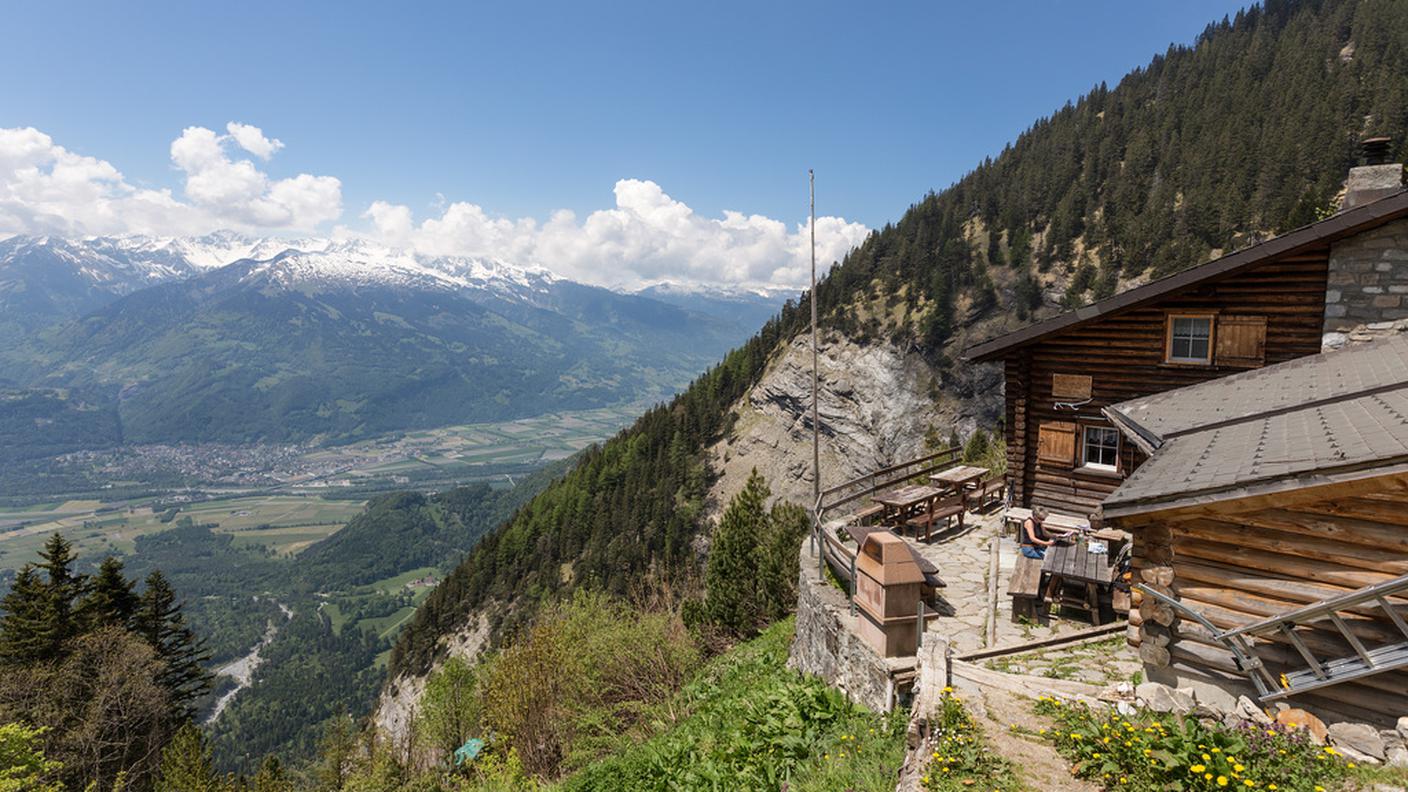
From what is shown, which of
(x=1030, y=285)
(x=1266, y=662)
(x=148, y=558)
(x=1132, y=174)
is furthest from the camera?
(x=148, y=558)

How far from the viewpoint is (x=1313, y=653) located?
608cm

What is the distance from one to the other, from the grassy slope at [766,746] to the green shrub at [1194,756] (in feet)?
6.98

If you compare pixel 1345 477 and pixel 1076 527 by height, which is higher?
pixel 1345 477

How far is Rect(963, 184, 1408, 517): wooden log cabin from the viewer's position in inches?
487

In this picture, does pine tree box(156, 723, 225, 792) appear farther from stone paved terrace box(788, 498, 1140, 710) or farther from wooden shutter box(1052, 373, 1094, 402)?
wooden shutter box(1052, 373, 1094, 402)

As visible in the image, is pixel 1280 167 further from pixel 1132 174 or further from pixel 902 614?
pixel 902 614

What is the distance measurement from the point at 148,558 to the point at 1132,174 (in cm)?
26549

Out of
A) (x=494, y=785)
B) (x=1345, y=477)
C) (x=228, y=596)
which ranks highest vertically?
(x=1345, y=477)

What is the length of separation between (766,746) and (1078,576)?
582 cm

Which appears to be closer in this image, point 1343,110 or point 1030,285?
point 1343,110

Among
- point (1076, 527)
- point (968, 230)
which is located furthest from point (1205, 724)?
point (968, 230)

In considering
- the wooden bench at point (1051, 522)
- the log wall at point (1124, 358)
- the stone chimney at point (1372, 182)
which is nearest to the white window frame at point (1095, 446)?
the log wall at point (1124, 358)

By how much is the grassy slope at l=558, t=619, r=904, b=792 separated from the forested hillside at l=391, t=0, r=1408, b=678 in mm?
47632

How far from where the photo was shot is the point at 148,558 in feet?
624
